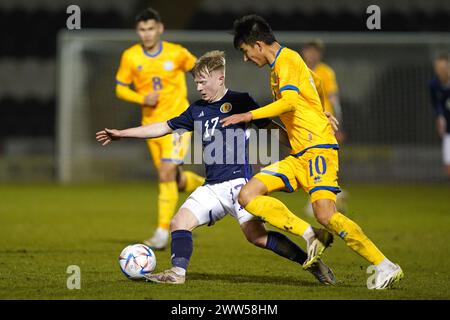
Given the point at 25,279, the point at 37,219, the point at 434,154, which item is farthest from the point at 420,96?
the point at 25,279

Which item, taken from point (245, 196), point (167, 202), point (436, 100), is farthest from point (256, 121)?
point (436, 100)

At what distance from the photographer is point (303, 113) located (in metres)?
6.06

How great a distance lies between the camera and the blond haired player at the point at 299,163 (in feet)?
Result: 18.8

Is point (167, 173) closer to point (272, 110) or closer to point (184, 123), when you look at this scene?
point (184, 123)

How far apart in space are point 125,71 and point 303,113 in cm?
368

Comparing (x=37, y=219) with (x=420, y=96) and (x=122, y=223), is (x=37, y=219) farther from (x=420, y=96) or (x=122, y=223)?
(x=420, y=96)

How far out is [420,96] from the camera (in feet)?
70.2

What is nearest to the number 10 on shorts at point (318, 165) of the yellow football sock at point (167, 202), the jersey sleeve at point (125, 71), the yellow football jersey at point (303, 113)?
the yellow football jersey at point (303, 113)

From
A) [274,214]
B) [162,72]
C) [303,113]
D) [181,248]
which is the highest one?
[162,72]

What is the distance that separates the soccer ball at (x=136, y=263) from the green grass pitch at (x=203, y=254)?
0.30 ft

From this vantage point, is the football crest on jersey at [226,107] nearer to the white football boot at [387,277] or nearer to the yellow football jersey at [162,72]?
the white football boot at [387,277]

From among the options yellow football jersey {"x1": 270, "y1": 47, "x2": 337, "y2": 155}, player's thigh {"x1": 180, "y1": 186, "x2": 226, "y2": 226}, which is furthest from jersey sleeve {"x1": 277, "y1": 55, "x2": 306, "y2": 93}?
player's thigh {"x1": 180, "y1": 186, "x2": 226, "y2": 226}

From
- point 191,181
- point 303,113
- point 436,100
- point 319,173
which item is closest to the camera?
point 319,173

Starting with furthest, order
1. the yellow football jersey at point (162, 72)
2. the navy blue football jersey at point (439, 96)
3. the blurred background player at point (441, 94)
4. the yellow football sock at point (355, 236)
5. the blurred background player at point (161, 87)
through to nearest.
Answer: the navy blue football jersey at point (439, 96) < the blurred background player at point (441, 94) < the yellow football jersey at point (162, 72) < the blurred background player at point (161, 87) < the yellow football sock at point (355, 236)
